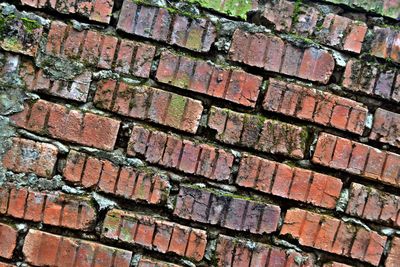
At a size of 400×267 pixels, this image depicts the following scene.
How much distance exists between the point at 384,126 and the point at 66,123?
111cm

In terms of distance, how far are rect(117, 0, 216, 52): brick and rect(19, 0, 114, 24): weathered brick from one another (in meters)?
0.05

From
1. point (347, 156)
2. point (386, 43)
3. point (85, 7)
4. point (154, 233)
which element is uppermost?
point (386, 43)

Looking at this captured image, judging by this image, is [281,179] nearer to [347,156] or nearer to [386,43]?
[347,156]

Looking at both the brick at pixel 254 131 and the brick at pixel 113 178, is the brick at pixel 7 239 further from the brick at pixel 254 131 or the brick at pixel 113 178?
the brick at pixel 254 131

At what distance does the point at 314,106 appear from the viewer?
5.08 feet

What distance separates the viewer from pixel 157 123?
1.52 metres

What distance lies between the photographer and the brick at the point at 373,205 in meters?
1.56

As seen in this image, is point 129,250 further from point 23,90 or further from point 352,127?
point 352,127

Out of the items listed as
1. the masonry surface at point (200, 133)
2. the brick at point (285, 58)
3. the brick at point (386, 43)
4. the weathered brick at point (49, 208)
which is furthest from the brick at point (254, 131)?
the weathered brick at point (49, 208)

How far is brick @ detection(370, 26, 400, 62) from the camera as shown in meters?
1.57

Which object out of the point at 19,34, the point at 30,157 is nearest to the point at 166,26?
the point at 19,34

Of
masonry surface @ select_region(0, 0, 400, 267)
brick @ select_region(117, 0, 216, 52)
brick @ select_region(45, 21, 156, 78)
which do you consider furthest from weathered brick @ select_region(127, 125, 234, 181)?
brick @ select_region(117, 0, 216, 52)

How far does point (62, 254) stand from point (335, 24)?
1.24 meters

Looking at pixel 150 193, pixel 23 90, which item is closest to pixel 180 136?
pixel 150 193
